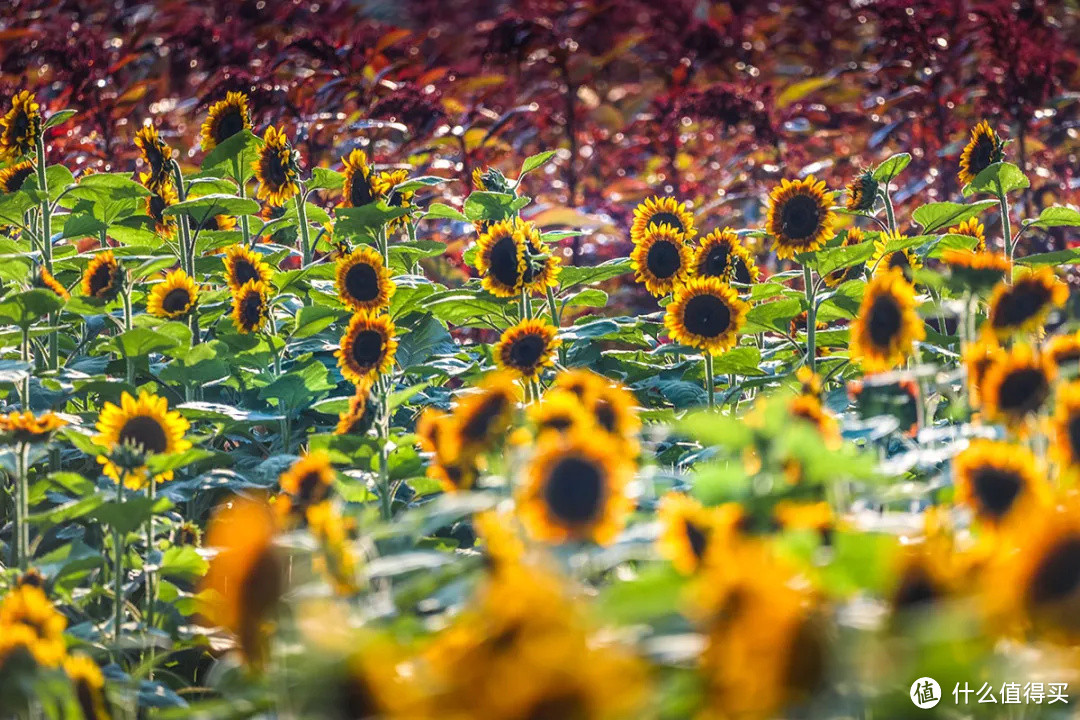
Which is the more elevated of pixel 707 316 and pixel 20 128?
pixel 20 128

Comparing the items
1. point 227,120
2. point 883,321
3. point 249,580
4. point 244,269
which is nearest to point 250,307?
point 244,269

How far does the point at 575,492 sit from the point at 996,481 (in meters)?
0.43

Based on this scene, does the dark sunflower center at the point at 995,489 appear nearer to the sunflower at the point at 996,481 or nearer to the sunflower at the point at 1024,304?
the sunflower at the point at 996,481

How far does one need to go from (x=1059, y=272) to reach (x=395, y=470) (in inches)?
97.1

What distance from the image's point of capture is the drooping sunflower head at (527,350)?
2160 millimetres

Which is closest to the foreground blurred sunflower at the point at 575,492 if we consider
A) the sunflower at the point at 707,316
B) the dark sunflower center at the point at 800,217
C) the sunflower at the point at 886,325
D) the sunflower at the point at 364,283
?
the sunflower at the point at 886,325

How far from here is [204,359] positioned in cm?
252

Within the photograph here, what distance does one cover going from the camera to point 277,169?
286cm

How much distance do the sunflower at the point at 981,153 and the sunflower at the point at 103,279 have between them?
6.39ft

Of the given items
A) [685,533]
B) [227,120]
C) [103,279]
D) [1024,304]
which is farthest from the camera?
[227,120]

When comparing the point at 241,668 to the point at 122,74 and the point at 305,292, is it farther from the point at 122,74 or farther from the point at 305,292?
the point at 122,74

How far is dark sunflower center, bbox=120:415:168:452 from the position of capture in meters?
1.88

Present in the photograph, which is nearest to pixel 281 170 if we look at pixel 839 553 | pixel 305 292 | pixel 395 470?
pixel 305 292

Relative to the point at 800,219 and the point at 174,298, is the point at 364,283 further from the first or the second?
the point at 800,219
